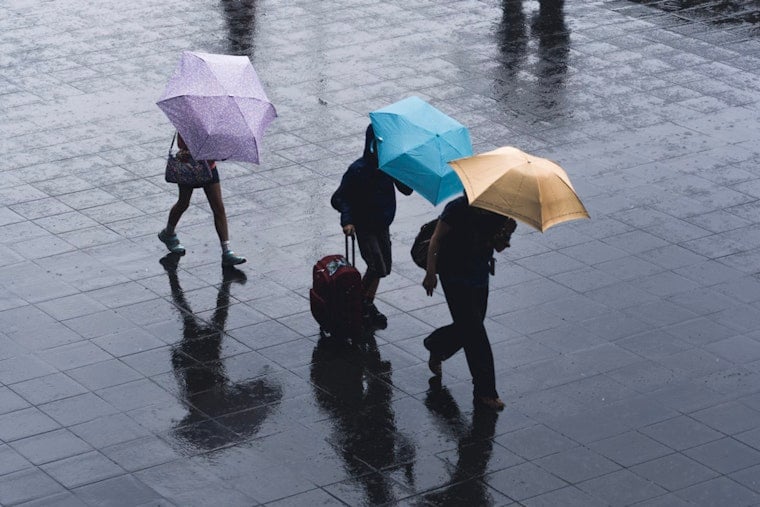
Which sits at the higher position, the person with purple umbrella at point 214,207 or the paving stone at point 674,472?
the person with purple umbrella at point 214,207

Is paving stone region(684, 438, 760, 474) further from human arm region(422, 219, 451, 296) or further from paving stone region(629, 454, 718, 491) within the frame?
human arm region(422, 219, 451, 296)

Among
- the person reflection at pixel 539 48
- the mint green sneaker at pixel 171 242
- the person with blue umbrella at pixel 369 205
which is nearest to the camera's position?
the person with blue umbrella at pixel 369 205

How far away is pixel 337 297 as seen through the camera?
34.5ft

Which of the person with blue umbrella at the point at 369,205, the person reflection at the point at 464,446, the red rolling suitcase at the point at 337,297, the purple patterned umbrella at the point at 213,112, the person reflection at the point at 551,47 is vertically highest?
the purple patterned umbrella at the point at 213,112

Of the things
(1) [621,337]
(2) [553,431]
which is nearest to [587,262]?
(1) [621,337]

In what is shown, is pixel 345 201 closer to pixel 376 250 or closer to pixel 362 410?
pixel 376 250

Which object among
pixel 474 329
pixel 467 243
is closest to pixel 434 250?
pixel 467 243

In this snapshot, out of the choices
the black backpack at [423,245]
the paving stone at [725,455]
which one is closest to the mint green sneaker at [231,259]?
the black backpack at [423,245]

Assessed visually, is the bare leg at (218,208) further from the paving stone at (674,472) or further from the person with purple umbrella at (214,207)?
the paving stone at (674,472)

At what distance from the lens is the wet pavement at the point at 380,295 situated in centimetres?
898

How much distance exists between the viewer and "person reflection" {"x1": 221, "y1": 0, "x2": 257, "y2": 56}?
715 inches

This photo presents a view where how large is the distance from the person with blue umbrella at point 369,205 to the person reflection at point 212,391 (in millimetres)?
1202

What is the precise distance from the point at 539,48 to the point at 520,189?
31.0 feet

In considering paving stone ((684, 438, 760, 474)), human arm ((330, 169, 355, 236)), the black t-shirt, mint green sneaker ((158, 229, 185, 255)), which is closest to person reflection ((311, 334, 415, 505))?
human arm ((330, 169, 355, 236))
